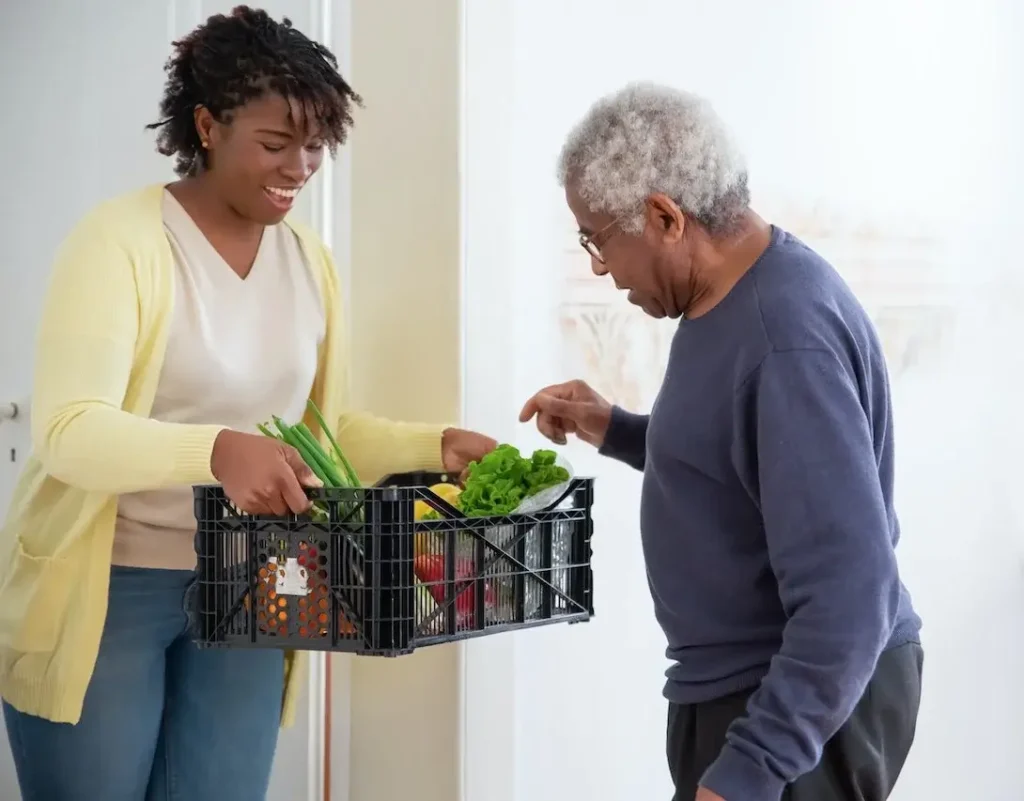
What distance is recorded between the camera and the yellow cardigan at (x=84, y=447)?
57.5 inches

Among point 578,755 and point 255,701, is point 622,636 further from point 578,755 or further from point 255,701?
point 255,701

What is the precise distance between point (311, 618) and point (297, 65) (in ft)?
2.55

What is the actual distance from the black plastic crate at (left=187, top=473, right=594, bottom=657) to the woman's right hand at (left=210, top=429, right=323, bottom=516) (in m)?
0.02

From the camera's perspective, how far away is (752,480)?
1.24 meters

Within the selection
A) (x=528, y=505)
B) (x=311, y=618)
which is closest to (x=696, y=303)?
(x=528, y=505)

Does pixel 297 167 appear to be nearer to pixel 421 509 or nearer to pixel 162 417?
pixel 162 417

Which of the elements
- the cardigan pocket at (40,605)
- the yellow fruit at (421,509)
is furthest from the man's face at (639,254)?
the cardigan pocket at (40,605)

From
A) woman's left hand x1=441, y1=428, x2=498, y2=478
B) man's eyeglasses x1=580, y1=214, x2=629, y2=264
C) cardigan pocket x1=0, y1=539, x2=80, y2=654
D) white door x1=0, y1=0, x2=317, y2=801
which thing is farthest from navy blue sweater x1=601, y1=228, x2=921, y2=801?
white door x1=0, y1=0, x2=317, y2=801

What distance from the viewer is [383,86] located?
7.08 ft

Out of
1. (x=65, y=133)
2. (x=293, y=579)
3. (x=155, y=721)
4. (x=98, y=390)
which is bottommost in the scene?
(x=155, y=721)

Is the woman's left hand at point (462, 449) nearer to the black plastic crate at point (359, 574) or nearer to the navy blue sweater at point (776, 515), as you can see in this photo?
the black plastic crate at point (359, 574)

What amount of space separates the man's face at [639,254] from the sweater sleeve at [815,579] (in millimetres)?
250

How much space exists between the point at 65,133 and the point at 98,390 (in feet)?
2.43

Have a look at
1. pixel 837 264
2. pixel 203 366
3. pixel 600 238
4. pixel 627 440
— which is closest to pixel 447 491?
pixel 627 440
